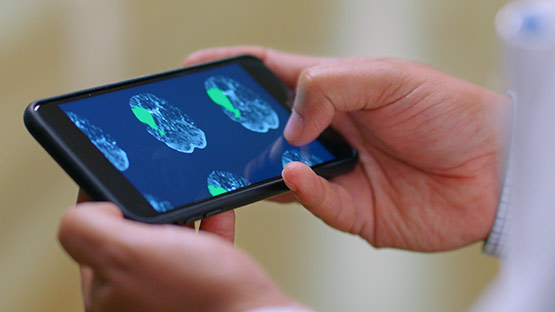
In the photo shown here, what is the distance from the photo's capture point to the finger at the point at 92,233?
0.56 m

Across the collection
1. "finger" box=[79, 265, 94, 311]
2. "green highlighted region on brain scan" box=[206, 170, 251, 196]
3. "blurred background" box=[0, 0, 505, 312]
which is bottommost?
"blurred background" box=[0, 0, 505, 312]

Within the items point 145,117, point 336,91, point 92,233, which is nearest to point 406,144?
point 336,91

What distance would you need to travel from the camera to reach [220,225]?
70cm

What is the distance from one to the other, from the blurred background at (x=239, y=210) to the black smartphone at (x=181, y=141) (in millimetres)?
232

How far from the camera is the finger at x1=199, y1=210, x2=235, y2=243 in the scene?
70cm

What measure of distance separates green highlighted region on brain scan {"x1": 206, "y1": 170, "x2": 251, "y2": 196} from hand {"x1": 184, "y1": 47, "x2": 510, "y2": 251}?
0.12 meters

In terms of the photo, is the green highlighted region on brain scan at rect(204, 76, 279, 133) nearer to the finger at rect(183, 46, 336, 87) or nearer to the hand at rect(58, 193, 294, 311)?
the finger at rect(183, 46, 336, 87)

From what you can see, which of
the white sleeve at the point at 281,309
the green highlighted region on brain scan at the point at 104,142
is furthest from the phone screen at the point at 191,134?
the white sleeve at the point at 281,309

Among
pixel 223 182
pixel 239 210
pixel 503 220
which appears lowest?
pixel 239 210

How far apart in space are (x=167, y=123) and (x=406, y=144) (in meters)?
0.34

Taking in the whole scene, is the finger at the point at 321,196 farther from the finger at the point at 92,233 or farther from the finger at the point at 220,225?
the finger at the point at 92,233

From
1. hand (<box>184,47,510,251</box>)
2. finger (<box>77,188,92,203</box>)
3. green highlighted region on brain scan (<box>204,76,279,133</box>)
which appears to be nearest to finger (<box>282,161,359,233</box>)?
hand (<box>184,47,510,251</box>)

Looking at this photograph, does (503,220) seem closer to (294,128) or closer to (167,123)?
(294,128)

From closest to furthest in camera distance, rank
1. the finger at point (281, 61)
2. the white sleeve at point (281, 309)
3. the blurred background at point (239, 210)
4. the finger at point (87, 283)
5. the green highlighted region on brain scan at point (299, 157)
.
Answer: the white sleeve at point (281, 309), the finger at point (87, 283), the green highlighted region on brain scan at point (299, 157), the finger at point (281, 61), the blurred background at point (239, 210)
